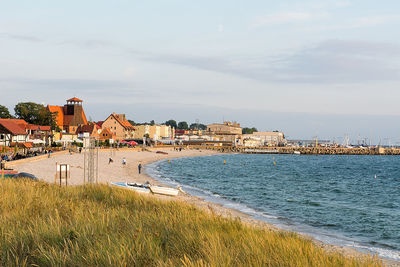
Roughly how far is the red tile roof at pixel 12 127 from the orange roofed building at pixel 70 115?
146 feet

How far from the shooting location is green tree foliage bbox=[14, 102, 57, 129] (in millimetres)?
91650

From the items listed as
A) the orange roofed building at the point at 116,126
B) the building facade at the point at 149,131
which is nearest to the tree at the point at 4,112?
the orange roofed building at the point at 116,126

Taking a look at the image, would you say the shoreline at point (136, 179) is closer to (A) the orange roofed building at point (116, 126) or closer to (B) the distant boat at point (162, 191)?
(B) the distant boat at point (162, 191)

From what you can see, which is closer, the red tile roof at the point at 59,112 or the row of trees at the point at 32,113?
the row of trees at the point at 32,113

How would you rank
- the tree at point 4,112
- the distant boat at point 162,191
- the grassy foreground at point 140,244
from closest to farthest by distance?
the grassy foreground at point 140,244 → the distant boat at point 162,191 → the tree at point 4,112

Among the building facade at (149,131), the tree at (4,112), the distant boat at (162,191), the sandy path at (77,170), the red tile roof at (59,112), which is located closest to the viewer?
the distant boat at (162,191)

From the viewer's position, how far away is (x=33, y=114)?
9269cm

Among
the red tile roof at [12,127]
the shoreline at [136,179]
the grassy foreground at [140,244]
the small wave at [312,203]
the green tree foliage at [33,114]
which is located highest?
the green tree foliage at [33,114]

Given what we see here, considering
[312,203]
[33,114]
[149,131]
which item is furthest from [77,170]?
[149,131]

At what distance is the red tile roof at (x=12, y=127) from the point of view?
63.5m

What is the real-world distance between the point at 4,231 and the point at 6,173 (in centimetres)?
2170

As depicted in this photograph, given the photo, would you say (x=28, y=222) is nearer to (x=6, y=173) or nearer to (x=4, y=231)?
(x=4, y=231)

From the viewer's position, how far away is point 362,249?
17.2m

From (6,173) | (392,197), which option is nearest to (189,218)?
Answer: (6,173)
